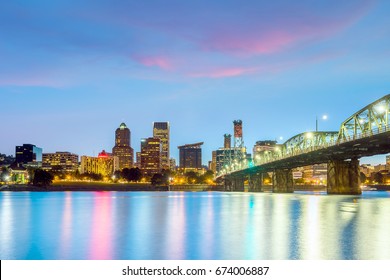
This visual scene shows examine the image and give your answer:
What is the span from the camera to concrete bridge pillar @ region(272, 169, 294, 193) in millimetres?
177750

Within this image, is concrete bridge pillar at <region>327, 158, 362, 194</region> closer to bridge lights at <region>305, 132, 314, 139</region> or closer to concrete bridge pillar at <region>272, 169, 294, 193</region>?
bridge lights at <region>305, 132, 314, 139</region>

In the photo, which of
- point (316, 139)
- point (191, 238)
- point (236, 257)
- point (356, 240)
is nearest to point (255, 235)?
point (191, 238)

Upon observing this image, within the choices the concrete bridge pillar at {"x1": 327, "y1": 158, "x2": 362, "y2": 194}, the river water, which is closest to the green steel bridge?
the concrete bridge pillar at {"x1": 327, "y1": 158, "x2": 362, "y2": 194}

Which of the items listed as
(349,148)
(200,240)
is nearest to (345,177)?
(349,148)

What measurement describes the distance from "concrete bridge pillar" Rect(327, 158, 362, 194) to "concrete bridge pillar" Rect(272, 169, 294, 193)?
54.5 m

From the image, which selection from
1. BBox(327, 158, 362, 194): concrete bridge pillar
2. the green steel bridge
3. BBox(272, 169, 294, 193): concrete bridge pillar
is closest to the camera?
the green steel bridge

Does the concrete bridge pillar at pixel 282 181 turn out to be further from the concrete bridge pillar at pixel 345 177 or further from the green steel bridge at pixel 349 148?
the concrete bridge pillar at pixel 345 177

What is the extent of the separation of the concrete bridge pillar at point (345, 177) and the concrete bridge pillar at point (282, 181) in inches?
2147

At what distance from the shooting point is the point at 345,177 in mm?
122438

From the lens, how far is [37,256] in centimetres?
2922

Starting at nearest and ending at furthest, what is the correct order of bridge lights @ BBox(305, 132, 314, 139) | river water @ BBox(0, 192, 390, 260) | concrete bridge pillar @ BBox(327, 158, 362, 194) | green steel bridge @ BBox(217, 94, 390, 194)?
1. river water @ BBox(0, 192, 390, 260)
2. green steel bridge @ BBox(217, 94, 390, 194)
3. concrete bridge pillar @ BBox(327, 158, 362, 194)
4. bridge lights @ BBox(305, 132, 314, 139)
